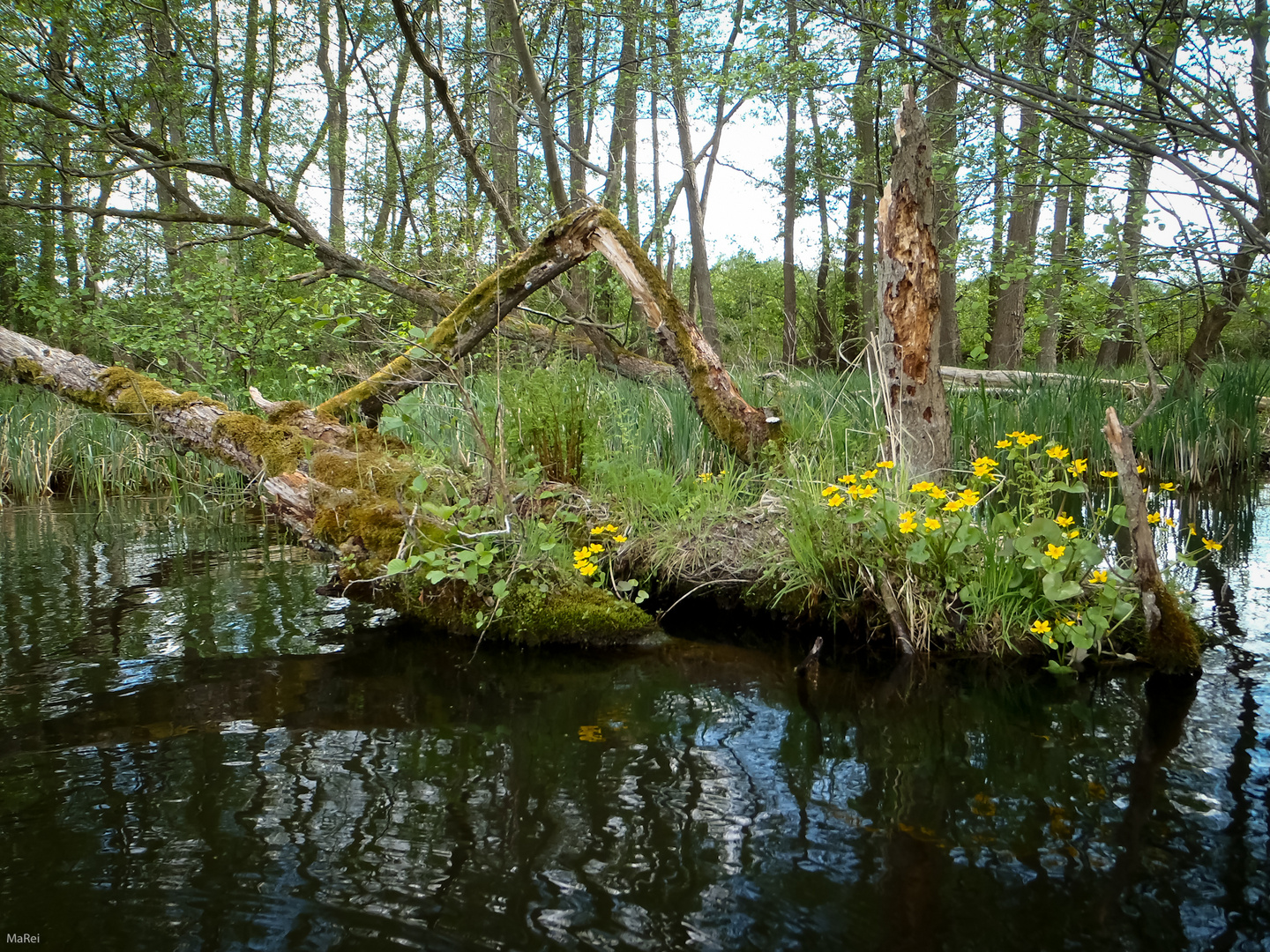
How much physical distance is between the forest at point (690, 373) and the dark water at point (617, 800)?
1.28 feet

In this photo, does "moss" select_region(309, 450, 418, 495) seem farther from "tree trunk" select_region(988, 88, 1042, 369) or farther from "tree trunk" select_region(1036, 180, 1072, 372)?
"tree trunk" select_region(988, 88, 1042, 369)

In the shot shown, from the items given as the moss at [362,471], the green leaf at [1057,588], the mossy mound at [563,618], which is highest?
the moss at [362,471]

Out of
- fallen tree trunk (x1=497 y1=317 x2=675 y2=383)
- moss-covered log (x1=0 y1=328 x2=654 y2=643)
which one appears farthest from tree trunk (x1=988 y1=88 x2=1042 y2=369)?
moss-covered log (x1=0 y1=328 x2=654 y2=643)

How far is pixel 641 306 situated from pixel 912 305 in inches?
59.5

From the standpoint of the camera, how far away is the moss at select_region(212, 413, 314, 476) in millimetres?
4172

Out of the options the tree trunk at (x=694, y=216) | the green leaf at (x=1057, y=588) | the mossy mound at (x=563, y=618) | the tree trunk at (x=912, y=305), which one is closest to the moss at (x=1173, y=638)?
the green leaf at (x=1057, y=588)

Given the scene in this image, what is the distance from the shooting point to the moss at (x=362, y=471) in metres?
3.79

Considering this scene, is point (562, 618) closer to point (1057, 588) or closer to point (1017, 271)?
point (1057, 588)

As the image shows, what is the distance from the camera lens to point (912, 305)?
11.4ft

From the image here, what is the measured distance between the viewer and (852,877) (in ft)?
5.16

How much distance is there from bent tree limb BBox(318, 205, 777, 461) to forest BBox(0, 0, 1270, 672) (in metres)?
0.02

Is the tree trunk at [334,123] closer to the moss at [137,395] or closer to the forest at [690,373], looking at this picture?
the forest at [690,373]

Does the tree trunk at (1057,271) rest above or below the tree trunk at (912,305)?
above

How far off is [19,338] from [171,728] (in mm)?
5318
